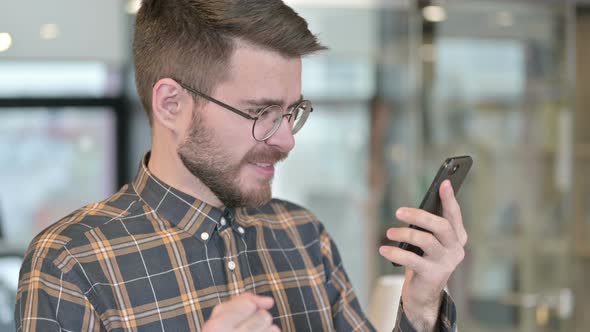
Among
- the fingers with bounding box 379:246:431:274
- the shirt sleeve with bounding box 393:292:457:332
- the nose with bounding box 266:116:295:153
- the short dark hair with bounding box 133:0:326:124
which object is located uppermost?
the short dark hair with bounding box 133:0:326:124

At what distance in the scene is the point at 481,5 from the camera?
3.92 meters

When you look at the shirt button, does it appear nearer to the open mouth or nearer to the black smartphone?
the open mouth

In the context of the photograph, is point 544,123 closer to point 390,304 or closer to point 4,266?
point 390,304

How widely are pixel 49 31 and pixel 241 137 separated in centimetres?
159

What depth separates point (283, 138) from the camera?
149 cm

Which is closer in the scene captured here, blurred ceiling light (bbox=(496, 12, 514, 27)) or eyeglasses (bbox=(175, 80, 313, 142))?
eyeglasses (bbox=(175, 80, 313, 142))

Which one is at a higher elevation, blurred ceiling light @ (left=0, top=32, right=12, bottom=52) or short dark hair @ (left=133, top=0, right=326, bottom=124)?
blurred ceiling light @ (left=0, top=32, right=12, bottom=52)

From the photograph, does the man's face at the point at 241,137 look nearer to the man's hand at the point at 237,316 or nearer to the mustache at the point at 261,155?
the mustache at the point at 261,155

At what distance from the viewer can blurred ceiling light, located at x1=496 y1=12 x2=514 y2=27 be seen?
13.1ft

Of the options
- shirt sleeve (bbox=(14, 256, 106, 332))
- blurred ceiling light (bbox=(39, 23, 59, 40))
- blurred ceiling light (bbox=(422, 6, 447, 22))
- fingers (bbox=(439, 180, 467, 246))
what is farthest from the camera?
blurred ceiling light (bbox=(422, 6, 447, 22))

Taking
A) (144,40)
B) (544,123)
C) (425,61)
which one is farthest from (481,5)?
(144,40)

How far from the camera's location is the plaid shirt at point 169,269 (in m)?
1.33

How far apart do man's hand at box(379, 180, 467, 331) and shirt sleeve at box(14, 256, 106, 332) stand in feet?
1.54

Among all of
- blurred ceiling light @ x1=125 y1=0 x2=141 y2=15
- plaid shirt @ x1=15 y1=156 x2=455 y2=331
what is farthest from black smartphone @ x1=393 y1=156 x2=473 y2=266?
blurred ceiling light @ x1=125 y1=0 x2=141 y2=15
